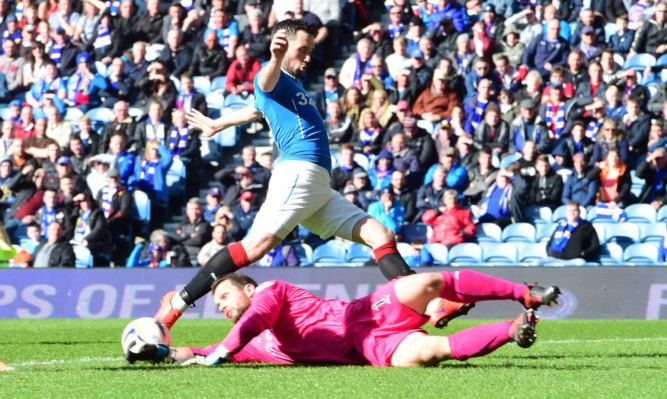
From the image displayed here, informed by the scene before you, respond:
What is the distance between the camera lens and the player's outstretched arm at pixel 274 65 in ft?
21.9

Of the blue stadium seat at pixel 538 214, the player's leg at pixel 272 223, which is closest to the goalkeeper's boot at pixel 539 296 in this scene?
the player's leg at pixel 272 223

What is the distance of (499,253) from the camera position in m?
14.3

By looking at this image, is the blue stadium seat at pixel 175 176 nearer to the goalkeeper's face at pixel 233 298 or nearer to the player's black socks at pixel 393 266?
the player's black socks at pixel 393 266

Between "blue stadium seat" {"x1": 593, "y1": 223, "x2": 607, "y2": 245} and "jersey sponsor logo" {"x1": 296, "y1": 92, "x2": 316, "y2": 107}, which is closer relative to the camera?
"jersey sponsor logo" {"x1": 296, "y1": 92, "x2": 316, "y2": 107}

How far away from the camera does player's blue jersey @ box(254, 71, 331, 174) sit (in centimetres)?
717

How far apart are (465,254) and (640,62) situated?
4583mm

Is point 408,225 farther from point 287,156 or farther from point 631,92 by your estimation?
point 287,156

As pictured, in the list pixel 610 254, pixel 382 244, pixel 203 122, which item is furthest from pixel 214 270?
pixel 610 254

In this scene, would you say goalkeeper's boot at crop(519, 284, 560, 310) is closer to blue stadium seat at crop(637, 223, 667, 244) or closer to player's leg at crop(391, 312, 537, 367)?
player's leg at crop(391, 312, 537, 367)

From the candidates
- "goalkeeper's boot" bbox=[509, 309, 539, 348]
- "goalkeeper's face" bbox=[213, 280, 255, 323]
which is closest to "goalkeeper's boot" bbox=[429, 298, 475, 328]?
"goalkeeper's boot" bbox=[509, 309, 539, 348]

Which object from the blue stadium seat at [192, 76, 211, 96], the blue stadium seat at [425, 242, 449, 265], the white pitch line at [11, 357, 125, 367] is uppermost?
the blue stadium seat at [192, 76, 211, 96]

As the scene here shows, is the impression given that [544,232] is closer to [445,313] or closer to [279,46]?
[445,313]

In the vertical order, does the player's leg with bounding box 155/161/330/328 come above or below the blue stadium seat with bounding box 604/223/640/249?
above

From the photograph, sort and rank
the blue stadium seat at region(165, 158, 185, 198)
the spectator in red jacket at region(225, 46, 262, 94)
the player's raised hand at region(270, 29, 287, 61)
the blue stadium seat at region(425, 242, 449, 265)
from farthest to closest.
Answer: the spectator in red jacket at region(225, 46, 262, 94), the blue stadium seat at region(165, 158, 185, 198), the blue stadium seat at region(425, 242, 449, 265), the player's raised hand at region(270, 29, 287, 61)
